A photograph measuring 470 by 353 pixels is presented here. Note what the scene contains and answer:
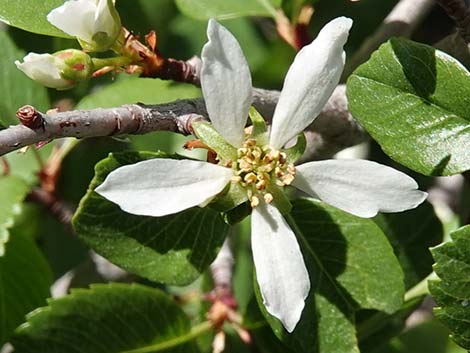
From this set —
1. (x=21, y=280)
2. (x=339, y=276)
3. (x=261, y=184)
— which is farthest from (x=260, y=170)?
(x=21, y=280)

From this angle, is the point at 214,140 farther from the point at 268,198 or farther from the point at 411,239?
the point at 411,239

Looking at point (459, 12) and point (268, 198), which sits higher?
point (459, 12)

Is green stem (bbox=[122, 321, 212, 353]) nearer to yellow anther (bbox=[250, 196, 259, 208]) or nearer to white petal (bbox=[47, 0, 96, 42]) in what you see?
yellow anther (bbox=[250, 196, 259, 208])

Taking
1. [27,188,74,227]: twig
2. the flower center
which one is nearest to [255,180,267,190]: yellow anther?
the flower center

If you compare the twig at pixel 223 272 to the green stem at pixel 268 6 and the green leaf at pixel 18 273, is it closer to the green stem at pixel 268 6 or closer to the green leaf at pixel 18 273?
the green leaf at pixel 18 273

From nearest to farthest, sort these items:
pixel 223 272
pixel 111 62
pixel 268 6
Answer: pixel 111 62 < pixel 268 6 < pixel 223 272

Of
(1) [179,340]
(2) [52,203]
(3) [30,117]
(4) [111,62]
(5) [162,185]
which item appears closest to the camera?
(3) [30,117]

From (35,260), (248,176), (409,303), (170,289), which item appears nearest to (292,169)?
(248,176)
